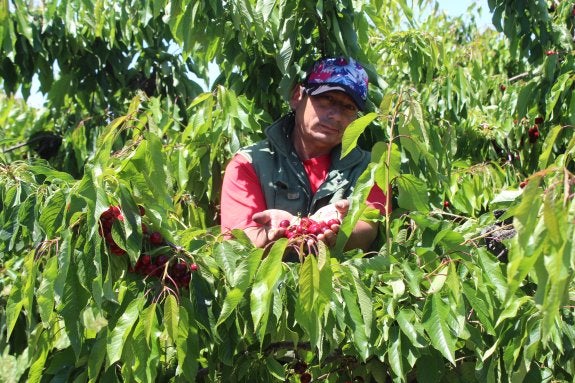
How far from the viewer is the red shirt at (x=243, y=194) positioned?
2.61 meters

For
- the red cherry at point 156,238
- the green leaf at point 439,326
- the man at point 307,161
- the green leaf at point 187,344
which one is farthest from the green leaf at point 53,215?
the green leaf at point 439,326

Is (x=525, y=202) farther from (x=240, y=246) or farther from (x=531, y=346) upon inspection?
(x=240, y=246)

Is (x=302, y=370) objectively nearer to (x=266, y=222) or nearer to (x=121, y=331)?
(x=266, y=222)

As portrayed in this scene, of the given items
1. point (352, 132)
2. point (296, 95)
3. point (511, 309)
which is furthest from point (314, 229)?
point (296, 95)

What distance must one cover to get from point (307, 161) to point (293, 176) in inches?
4.9

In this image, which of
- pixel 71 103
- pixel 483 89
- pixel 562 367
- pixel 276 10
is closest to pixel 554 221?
pixel 562 367

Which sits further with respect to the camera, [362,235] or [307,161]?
[307,161]

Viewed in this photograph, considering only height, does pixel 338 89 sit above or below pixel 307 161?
A: above

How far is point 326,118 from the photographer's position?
109 inches

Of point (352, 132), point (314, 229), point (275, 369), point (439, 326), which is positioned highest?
point (352, 132)

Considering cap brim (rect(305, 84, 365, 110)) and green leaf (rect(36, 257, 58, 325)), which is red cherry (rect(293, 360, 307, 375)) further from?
green leaf (rect(36, 257, 58, 325))

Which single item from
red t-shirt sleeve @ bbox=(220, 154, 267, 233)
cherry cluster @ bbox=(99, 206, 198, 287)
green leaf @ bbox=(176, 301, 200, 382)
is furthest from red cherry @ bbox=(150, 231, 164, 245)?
red t-shirt sleeve @ bbox=(220, 154, 267, 233)

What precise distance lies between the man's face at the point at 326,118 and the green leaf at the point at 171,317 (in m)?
1.07

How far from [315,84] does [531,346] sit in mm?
1322
